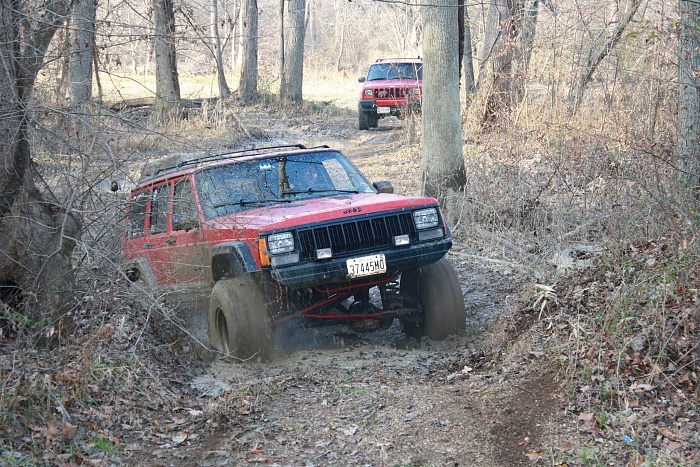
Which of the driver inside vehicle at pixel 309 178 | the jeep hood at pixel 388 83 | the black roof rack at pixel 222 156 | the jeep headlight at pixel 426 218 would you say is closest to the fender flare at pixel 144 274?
the black roof rack at pixel 222 156

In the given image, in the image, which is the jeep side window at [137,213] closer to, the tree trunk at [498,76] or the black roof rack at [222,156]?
the black roof rack at [222,156]

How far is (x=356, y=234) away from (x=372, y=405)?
1.67m

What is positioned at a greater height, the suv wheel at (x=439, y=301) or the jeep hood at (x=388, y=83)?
the jeep hood at (x=388, y=83)

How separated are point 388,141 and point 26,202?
15.1 metres

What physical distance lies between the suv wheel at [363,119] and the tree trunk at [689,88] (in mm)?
15608

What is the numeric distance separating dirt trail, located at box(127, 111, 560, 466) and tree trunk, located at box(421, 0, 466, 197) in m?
3.82

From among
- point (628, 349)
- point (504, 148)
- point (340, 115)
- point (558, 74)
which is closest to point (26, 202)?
point (628, 349)

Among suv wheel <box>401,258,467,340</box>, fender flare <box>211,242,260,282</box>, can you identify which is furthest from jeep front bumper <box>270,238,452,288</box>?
suv wheel <box>401,258,467,340</box>

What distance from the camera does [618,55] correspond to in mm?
11266

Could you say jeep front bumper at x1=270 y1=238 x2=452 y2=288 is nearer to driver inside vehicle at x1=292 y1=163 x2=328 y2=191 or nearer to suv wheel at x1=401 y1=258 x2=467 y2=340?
suv wheel at x1=401 y1=258 x2=467 y2=340

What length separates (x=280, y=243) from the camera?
20.7 feet

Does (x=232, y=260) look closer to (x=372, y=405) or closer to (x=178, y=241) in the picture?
(x=178, y=241)

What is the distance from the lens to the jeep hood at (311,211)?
6.38 meters

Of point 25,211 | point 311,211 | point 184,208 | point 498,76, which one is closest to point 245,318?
point 311,211
